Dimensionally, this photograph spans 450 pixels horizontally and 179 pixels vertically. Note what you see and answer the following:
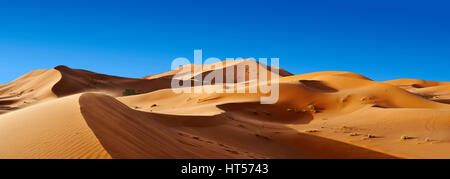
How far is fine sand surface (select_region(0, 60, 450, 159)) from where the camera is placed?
3771 mm

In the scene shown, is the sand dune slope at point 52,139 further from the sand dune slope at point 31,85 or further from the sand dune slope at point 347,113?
the sand dune slope at point 31,85

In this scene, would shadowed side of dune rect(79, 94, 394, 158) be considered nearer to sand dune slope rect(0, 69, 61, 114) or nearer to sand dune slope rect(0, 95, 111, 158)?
sand dune slope rect(0, 95, 111, 158)

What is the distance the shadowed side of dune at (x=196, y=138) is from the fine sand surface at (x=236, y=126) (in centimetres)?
3

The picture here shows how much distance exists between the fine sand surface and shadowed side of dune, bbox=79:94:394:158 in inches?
1.2

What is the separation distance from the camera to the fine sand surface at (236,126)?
3.77 m

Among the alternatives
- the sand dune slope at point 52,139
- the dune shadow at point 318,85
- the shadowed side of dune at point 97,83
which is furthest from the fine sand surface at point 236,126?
the shadowed side of dune at point 97,83

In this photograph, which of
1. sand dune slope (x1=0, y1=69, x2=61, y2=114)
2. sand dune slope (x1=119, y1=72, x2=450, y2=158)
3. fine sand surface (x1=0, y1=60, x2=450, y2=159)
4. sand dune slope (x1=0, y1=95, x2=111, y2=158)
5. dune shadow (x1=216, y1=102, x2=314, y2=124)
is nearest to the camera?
sand dune slope (x1=0, y1=95, x2=111, y2=158)

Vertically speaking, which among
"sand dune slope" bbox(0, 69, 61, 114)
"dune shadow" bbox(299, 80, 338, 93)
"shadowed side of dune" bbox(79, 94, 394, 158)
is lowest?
"shadowed side of dune" bbox(79, 94, 394, 158)

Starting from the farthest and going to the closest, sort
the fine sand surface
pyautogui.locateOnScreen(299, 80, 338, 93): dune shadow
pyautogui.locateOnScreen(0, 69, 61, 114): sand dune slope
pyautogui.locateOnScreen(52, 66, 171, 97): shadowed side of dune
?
pyautogui.locateOnScreen(52, 66, 171, 97): shadowed side of dune → pyautogui.locateOnScreen(0, 69, 61, 114): sand dune slope → pyautogui.locateOnScreen(299, 80, 338, 93): dune shadow → the fine sand surface

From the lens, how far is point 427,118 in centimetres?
1171

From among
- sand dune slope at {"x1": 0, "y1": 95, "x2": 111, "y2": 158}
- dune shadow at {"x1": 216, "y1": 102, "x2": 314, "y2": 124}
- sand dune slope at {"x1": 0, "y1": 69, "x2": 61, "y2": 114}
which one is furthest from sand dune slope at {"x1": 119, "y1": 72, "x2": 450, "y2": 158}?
sand dune slope at {"x1": 0, "y1": 69, "x2": 61, "y2": 114}
